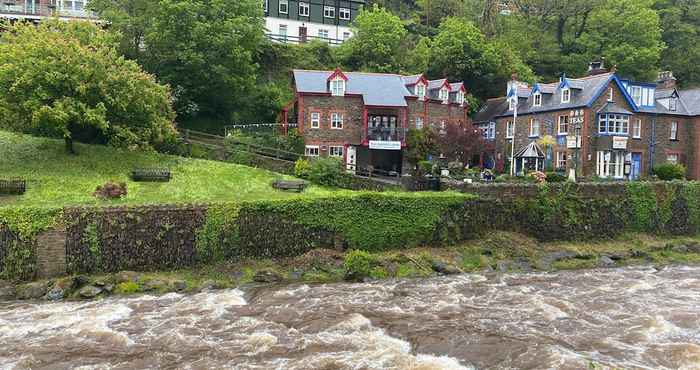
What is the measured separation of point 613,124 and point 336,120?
2004 centimetres

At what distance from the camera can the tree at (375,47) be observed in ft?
175

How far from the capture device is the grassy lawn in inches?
977

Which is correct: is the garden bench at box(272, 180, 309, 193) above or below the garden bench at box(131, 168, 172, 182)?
below

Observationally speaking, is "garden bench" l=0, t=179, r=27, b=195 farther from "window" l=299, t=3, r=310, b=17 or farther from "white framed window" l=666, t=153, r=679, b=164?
"white framed window" l=666, t=153, r=679, b=164

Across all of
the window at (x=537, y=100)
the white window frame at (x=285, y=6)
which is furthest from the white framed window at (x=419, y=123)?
the white window frame at (x=285, y=6)

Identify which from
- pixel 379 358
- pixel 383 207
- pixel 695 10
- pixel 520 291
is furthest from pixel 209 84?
pixel 695 10

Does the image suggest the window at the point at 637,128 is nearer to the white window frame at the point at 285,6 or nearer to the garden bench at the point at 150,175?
the garden bench at the point at 150,175

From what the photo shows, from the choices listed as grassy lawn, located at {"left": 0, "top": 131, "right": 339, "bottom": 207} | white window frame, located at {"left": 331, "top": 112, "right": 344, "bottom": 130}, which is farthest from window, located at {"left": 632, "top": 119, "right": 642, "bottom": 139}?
grassy lawn, located at {"left": 0, "top": 131, "right": 339, "bottom": 207}

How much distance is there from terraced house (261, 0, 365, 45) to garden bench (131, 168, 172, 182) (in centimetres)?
3252

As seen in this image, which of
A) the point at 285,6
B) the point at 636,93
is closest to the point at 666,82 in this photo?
the point at 636,93

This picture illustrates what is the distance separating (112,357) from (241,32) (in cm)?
3161

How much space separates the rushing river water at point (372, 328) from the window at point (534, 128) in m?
21.9

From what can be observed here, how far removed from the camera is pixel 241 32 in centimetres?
4088

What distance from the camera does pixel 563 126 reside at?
131 feet
